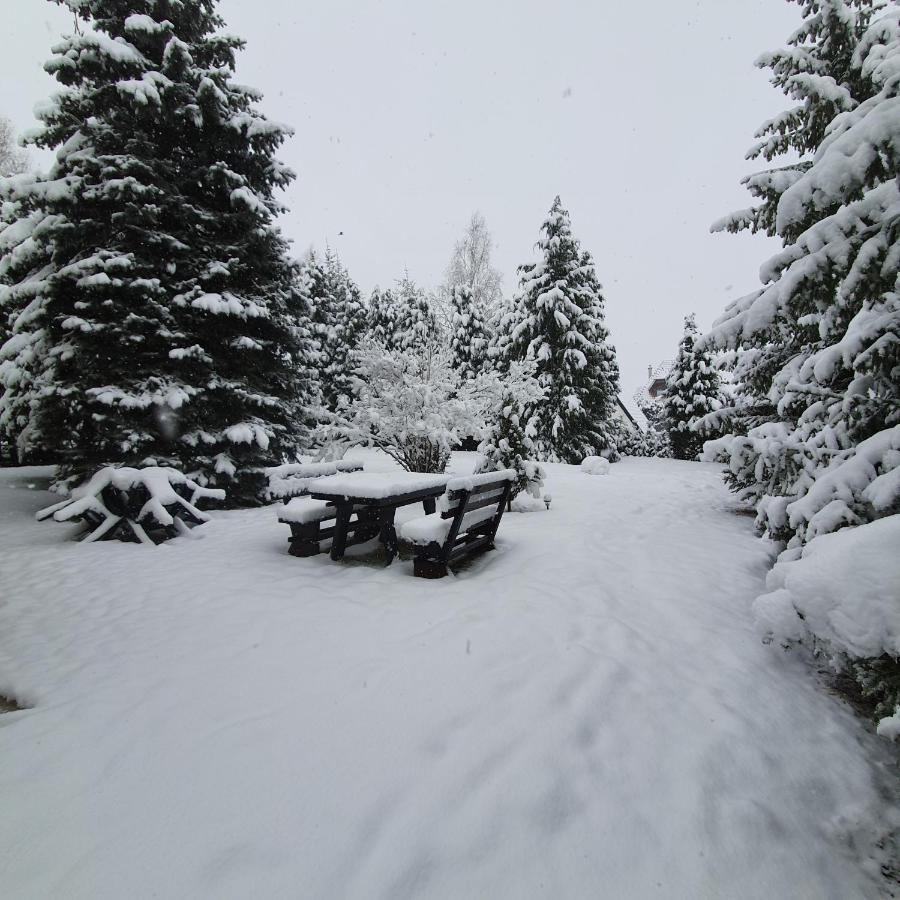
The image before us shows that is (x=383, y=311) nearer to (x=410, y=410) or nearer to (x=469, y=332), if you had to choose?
(x=469, y=332)

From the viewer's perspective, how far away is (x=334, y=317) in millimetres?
Answer: 31828

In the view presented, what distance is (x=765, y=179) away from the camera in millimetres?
5891

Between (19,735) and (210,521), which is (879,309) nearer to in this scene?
(19,735)

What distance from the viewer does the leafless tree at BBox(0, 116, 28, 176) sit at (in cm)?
2138


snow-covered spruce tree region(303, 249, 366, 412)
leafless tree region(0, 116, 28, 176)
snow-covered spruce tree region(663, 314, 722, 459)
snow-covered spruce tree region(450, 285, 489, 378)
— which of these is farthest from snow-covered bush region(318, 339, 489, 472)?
leafless tree region(0, 116, 28, 176)

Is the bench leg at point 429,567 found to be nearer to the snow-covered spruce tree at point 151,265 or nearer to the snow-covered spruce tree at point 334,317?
the snow-covered spruce tree at point 151,265

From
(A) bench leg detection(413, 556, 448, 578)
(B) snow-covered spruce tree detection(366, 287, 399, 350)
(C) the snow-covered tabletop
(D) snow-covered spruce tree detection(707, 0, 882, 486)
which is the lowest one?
(A) bench leg detection(413, 556, 448, 578)

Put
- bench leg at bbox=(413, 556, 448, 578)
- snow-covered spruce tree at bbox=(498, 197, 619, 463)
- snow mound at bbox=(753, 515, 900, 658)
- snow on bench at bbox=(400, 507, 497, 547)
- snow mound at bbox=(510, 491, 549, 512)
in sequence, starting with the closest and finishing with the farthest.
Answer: snow mound at bbox=(753, 515, 900, 658) < snow on bench at bbox=(400, 507, 497, 547) < bench leg at bbox=(413, 556, 448, 578) < snow mound at bbox=(510, 491, 549, 512) < snow-covered spruce tree at bbox=(498, 197, 619, 463)

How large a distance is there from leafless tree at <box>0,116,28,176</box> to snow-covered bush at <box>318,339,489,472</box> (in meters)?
20.7

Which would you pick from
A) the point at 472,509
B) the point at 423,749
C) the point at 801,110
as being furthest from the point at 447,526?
the point at 801,110

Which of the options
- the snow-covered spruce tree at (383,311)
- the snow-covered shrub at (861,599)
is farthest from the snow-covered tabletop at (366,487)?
the snow-covered spruce tree at (383,311)

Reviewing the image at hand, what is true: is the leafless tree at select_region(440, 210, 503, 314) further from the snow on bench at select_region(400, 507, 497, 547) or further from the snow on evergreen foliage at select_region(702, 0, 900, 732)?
the snow on bench at select_region(400, 507, 497, 547)

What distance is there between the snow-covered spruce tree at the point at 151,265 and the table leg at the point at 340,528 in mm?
4040

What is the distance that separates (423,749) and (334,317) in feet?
105
